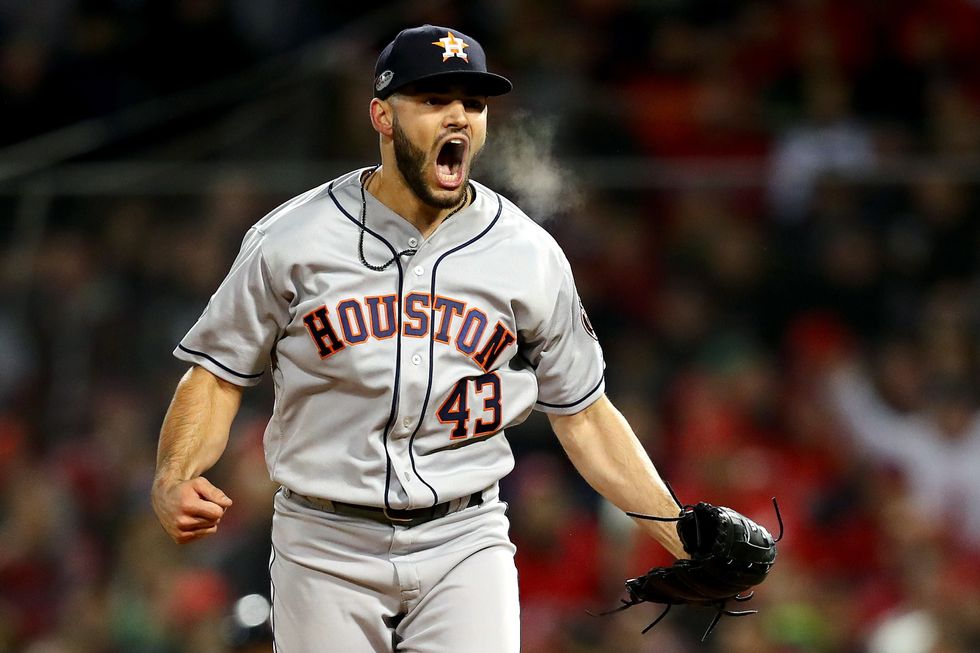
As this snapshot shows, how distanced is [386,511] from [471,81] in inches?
34.6

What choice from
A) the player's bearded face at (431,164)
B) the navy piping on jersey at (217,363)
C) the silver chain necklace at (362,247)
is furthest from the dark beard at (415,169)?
the navy piping on jersey at (217,363)

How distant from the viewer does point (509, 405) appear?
2.83 metres

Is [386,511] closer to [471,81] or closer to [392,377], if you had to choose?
[392,377]

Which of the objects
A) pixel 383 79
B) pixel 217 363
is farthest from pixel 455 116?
pixel 217 363

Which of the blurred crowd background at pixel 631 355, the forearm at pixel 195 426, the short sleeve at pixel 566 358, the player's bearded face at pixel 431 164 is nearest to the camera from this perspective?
the forearm at pixel 195 426

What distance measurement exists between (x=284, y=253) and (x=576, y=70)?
11.8ft

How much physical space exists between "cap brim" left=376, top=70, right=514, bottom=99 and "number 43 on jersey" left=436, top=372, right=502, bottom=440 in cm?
58

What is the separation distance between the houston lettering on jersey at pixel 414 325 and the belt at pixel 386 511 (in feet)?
0.98

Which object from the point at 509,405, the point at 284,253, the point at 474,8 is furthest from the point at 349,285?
the point at 474,8

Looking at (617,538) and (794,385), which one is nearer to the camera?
(617,538)

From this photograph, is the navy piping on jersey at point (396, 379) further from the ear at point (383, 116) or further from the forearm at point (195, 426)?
the forearm at point (195, 426)

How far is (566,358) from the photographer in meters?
2.93

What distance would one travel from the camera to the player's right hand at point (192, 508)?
247cm

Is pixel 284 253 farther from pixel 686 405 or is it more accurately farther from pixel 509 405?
pixel 686 405
